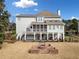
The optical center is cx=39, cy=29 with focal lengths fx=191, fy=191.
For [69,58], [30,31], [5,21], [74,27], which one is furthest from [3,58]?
[74,27]

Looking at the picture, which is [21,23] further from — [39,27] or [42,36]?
[42,36]

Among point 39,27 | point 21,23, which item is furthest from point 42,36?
point 21,23

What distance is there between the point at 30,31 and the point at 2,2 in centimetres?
1774

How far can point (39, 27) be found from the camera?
5003 centimetres

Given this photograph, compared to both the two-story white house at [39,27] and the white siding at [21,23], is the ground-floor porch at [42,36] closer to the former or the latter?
the two-story white house at [39,27]

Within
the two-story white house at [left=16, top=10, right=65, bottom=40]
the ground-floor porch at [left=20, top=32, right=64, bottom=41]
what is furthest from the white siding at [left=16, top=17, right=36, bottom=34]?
the ground-floor porch at [left=20, top=32, right=64, bottom=41]

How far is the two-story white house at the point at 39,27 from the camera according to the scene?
49344 millimetres

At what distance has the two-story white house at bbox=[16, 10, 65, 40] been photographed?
49.3 metres

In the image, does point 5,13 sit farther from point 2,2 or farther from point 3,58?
point 3,58

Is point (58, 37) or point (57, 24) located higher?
point (57, 24)

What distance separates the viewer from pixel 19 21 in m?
51.3

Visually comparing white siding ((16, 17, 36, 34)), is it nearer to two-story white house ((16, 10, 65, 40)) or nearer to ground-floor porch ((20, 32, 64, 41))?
two-story white house ((16, 10, 65, 40))

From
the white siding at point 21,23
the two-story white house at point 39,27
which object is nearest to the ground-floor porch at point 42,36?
the two-story white house at point 39,27

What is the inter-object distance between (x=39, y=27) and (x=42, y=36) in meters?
2.53
